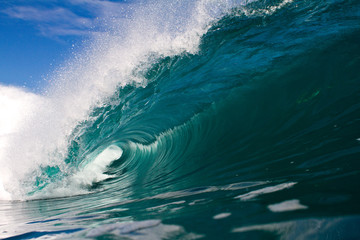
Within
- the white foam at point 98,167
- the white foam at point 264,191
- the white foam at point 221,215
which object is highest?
the white foam at point 98,167

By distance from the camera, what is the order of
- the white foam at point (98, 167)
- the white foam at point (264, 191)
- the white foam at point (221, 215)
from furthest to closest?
1. the white foam at point (98, 167)
2. the white foam at point (264, 191)
3. the white foam at point (221, 215)

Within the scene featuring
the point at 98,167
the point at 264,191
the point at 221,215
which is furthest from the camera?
the point at 98,167

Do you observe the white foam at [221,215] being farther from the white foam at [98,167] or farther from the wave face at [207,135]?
the white foam at [98,167]

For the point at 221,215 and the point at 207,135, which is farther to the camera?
the point at 207,135

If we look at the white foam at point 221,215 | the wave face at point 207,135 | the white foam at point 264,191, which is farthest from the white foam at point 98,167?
the white foam at point 221,215

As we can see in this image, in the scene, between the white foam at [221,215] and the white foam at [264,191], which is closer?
the white foam at [221,215]

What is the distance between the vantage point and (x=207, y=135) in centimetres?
483

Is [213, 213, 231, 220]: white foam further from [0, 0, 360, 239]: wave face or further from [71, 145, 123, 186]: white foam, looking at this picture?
[71, 145, 123, 186]: white foam

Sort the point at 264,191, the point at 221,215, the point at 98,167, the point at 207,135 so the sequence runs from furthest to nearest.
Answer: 1. the point at 98,167
2. the point at 207,135
3. the point at 264,191
4. the point at 221,215

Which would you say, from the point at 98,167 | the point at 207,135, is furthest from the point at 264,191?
the point at 98,167

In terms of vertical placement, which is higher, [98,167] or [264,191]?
[98,167]

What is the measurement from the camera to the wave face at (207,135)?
1.50 metres

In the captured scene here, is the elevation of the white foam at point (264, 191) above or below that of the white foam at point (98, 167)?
below

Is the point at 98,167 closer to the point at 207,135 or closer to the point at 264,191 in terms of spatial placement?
the point at 207,135
